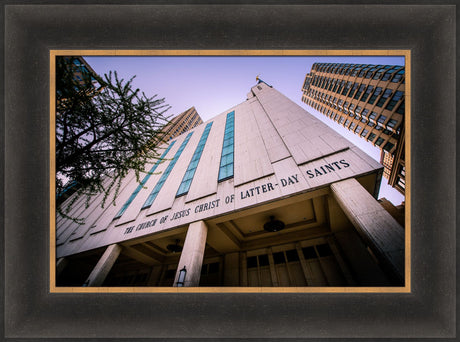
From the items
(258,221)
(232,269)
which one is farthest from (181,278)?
(232,269)

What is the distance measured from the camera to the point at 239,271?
8.56 m

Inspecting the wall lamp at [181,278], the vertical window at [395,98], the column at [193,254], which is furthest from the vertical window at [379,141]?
the wall lamp at [181,278]

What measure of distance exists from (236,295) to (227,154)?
7.23 metres

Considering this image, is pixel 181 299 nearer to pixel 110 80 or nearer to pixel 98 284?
pixel 98 284

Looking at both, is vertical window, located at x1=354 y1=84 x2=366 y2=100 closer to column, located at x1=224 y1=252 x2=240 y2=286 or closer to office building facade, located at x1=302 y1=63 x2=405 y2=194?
office building facade, located at x1=302 y1=63 x2=405 y2=194

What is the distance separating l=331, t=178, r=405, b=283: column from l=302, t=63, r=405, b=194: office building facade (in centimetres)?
2193

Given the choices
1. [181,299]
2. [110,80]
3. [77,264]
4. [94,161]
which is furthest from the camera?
[77,264]

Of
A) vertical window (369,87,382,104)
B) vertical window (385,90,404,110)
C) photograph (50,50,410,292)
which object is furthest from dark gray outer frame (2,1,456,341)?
vertical window (369,87,382,104)

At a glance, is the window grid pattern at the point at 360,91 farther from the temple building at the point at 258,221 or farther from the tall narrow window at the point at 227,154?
the temple building at the point at 258,221

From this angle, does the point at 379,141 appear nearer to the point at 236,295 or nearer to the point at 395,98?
the point at 395,98

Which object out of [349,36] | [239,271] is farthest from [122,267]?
[349,36]

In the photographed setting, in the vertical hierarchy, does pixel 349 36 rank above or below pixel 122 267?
above

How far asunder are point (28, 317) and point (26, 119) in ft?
14.3

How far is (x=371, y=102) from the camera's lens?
3083cm
